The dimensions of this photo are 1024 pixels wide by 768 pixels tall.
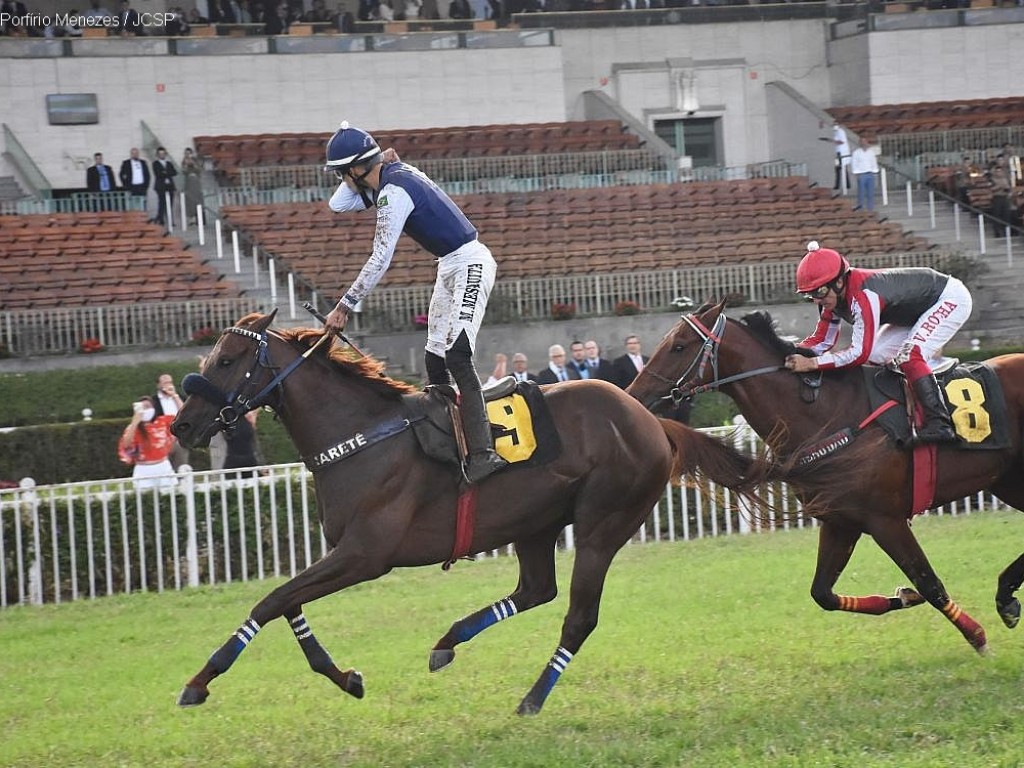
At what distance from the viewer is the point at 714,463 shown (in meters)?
8.35

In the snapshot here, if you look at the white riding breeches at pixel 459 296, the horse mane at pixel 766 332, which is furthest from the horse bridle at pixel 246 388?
the horse mane at pixel 766 332

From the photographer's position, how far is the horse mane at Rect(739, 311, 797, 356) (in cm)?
860

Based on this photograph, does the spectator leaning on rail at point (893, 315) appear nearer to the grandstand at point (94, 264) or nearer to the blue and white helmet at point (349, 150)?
the blue and white helmet at point (349, 150)

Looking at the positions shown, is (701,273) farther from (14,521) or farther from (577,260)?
(14,521)

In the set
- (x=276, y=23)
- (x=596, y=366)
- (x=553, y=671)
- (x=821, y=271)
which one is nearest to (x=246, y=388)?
(x=553, y=671)

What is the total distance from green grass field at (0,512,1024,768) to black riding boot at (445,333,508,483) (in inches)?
50.1

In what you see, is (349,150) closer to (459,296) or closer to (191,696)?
(459,296)

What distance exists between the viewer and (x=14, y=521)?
11875mm

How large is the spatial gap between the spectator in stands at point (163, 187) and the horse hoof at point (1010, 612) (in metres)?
20.3

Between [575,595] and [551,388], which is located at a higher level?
[551,388]

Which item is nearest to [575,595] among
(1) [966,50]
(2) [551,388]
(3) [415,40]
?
(2) [551,388]

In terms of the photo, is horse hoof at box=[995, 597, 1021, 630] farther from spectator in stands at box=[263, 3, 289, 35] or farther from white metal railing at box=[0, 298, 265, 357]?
spectator in stands at box=[263, 3, 289, 35]

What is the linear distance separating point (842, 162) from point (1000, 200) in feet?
12.3

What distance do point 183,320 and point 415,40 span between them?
1368 cm
